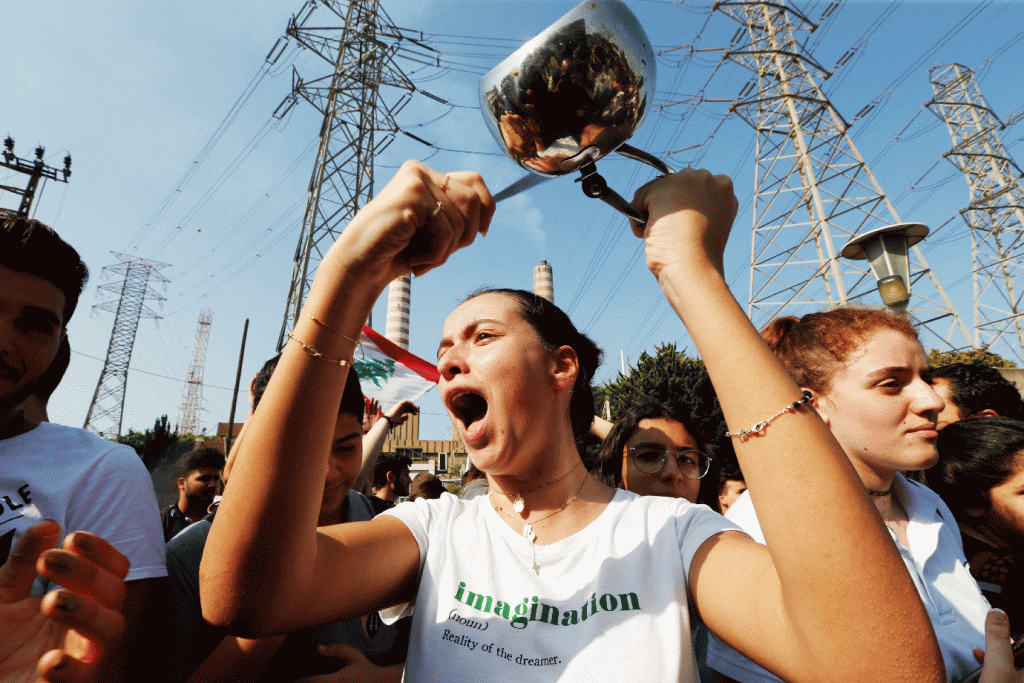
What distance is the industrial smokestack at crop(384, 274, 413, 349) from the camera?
30.9 m

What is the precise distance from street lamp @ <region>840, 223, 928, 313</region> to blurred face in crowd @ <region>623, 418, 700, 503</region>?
2461 mm

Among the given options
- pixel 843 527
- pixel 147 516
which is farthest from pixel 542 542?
pixel 147 516

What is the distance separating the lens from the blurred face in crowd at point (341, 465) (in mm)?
2195

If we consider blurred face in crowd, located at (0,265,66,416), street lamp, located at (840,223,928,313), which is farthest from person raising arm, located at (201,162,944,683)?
street lamp, located at (840,223,928,313)

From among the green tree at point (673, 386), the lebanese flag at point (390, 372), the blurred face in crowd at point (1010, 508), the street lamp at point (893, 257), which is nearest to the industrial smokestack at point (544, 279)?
the green tree at point (673, 386)

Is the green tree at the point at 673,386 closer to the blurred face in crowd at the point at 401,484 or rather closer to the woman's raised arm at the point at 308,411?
the blurred face in crowd at the point at 401,484

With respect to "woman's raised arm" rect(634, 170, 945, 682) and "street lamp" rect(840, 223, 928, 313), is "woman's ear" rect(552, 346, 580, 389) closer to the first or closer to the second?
"woman's raised arm" rect(634, 170, 945, 682)

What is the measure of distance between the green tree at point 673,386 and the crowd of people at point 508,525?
11.4 meters

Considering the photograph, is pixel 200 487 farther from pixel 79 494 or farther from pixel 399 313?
pixel 399 313

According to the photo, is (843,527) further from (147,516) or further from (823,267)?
(823,267)

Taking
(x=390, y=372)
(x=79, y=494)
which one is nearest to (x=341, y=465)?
(x=79, y=494)

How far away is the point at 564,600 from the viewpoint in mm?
1258

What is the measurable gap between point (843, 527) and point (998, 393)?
3836mm

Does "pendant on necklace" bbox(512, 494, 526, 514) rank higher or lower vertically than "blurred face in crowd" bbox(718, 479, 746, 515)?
lower
